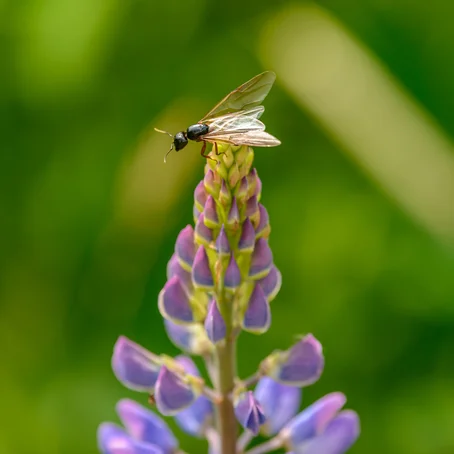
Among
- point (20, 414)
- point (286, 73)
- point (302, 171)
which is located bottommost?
point (20, 414)

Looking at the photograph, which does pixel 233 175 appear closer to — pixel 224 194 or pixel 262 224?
pixel 224 194

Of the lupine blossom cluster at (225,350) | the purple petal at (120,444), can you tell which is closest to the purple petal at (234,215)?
the lupine blossom cluster at (225,350)

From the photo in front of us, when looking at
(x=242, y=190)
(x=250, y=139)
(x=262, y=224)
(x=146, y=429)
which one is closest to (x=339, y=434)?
(x=146, y=429)

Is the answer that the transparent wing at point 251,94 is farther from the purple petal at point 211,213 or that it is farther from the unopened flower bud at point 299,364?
the unopened flower bud at point 299,364

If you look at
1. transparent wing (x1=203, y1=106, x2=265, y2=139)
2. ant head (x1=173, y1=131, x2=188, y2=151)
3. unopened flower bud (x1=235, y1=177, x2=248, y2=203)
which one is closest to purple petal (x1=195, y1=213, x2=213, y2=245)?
unopened flower bud (x1=235, y1=177, x2=248, y2=203)

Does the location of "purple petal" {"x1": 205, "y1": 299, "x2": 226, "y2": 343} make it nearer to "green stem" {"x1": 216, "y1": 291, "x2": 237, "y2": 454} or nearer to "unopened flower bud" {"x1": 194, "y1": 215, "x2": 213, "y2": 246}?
"green stem" {"x1": 216, "y1": 291, "x2": 237, "y2": 454}

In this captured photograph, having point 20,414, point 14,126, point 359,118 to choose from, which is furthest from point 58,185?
point 359,118

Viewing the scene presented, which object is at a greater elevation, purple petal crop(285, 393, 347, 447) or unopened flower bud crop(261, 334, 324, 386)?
unopened flower bud crop(261, 334, 324, 386)

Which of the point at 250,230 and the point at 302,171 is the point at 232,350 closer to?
the point at 250,230
